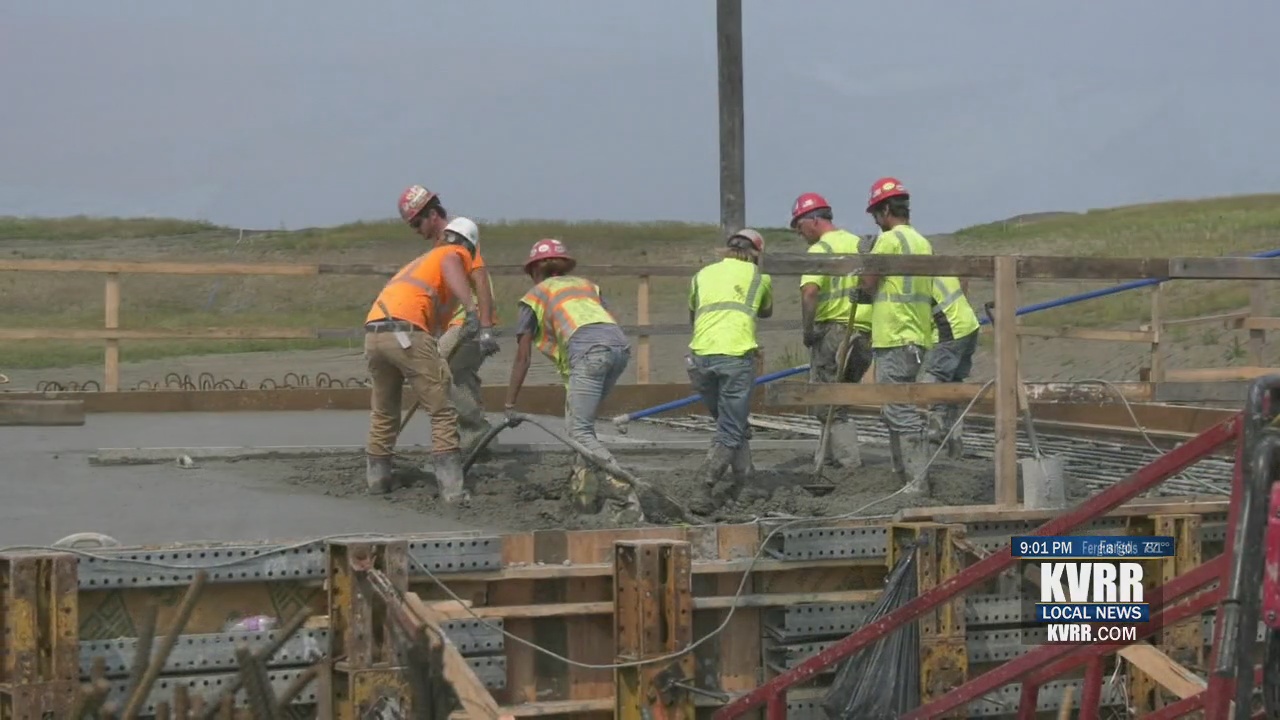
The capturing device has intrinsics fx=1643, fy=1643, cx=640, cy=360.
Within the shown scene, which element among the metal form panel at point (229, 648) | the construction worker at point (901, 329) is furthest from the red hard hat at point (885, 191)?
the metal form panel at point (229, 648)

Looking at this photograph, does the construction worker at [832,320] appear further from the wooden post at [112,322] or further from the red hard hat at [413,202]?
the wooden post at [112,322]

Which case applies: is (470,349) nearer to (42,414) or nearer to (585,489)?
(585,489)

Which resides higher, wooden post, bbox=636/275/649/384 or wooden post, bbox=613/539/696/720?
wooden post, bbox=636/275/649/384

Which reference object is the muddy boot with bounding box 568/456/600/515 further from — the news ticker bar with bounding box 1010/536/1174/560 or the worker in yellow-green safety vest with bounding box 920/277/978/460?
the news ticker bar with bounding box 1010/536/1174/560

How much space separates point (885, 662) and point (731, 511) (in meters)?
1.81

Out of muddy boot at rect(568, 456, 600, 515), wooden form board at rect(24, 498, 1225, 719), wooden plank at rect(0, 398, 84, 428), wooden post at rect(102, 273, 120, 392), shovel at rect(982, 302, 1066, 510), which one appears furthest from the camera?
wooden post at rect(102, 273, 120, 392)

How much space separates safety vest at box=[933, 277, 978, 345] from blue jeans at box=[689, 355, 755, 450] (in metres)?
1.43

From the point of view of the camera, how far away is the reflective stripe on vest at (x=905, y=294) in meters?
9.70

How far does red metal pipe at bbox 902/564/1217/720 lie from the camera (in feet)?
16.9

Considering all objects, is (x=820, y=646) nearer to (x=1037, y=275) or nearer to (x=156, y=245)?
(x=1037, y=275)

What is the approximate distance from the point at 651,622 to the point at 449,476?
2313 millimetres

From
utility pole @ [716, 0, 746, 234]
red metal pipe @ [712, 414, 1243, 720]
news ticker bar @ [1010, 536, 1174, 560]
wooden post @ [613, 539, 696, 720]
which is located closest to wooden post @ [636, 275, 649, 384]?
utility pole @ [716, 0, 746, 234]

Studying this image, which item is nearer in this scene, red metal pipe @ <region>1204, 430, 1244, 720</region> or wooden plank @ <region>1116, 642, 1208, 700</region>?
red metal pipe @ <region>1204, 430, 1244, 720</region>

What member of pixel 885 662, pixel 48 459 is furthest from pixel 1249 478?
pixel 48 459
